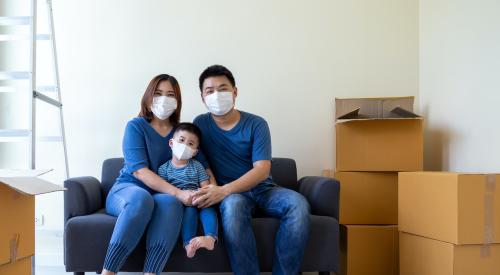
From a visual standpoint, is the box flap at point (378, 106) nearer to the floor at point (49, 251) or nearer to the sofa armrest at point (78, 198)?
the floor at point (49, 251)

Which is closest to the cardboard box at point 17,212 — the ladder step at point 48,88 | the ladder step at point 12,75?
the ladder step at point 12,75

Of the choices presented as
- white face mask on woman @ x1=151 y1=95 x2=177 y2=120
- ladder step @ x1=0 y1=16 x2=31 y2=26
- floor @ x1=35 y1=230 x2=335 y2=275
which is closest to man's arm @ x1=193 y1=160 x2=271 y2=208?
white face mask on woman @ x1=151 y1=95 x2=177 y2=120

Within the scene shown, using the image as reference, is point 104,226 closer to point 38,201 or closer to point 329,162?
point 38,201

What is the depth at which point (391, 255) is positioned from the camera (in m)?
2.19

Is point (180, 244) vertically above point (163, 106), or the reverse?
point (163, 106)

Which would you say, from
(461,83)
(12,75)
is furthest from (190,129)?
(461,83)

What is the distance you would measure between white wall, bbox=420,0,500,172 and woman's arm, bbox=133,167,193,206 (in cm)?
134

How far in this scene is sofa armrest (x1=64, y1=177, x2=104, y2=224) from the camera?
1848 mm

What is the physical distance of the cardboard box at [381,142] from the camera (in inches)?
87.7

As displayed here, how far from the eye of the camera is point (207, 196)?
1790 mm

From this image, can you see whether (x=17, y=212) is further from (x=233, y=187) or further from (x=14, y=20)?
(x=14, y=20)

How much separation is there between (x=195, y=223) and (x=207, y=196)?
0.41ft

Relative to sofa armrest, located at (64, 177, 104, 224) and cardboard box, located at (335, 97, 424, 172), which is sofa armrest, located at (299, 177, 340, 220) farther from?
sofa armrest, located at (64, 177, 104, 224)

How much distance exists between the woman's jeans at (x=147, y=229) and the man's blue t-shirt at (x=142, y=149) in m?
0.21
